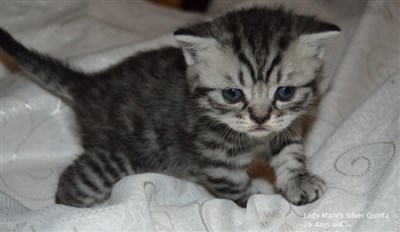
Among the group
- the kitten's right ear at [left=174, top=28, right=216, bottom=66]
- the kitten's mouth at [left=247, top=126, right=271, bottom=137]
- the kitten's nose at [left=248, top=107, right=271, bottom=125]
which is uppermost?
the kitten's right ear at [left=174, top=28, right=216, bottom=66]

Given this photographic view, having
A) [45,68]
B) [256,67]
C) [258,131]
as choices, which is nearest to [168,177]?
[258,131]

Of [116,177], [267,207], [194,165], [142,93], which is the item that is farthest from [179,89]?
[267,207]

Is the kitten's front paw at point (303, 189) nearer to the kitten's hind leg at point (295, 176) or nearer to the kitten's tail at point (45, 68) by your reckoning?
the kitten's hind leg at point (295, 176)

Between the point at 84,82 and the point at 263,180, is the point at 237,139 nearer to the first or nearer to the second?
the point at 263,180

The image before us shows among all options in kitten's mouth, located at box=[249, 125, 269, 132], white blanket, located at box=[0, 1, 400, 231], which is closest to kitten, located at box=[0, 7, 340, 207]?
kitten's mouth, located at box=[249, 125, 269, 132]

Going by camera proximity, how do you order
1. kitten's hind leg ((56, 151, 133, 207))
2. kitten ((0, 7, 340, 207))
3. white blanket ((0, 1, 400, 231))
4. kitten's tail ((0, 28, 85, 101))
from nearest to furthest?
white blanket ((0, 1, 400, 231)), kitten ((0, 7, 340, 207)), kitten's hind leg ((56, 151, 133, 207)), kitten's tail ((0, 28, 85, 101))

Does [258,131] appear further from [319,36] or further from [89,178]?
[89,178]

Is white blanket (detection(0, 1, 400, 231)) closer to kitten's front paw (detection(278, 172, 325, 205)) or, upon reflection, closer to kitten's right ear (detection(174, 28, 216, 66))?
kitten's front paw (detection(278, 172, 325, 205))
